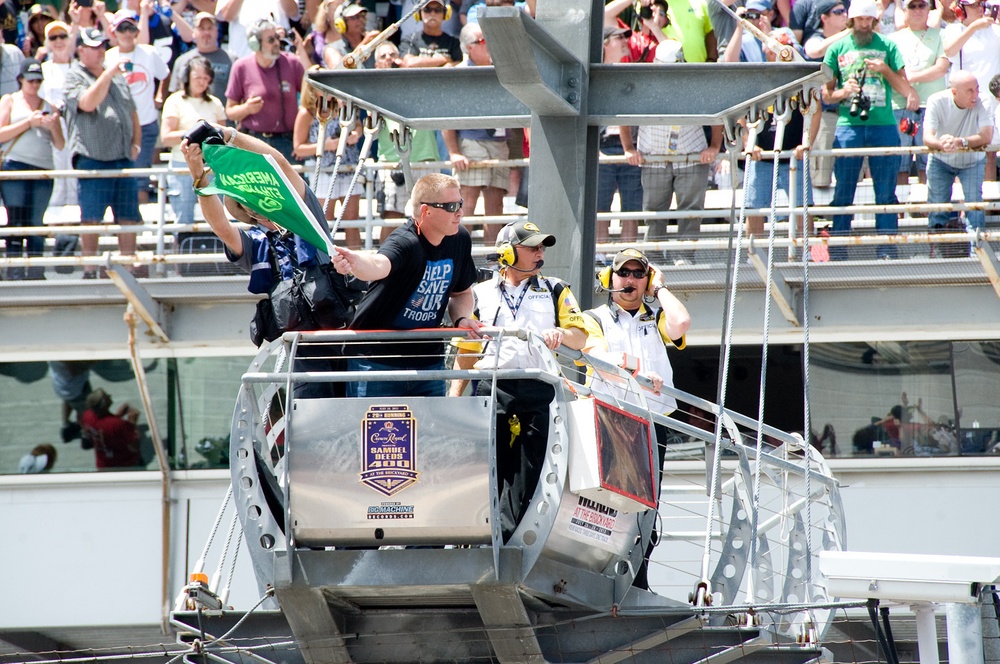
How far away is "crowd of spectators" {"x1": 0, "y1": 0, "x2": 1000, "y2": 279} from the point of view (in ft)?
49.5

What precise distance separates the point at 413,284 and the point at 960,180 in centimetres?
839

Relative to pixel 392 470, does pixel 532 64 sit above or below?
above

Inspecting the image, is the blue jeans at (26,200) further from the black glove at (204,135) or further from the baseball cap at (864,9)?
the black glove at (204,135)

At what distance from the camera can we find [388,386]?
8148mm

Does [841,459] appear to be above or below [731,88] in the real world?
below

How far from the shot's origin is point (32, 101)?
650 inches

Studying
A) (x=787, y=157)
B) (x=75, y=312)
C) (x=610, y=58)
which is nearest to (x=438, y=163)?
(x=610, y=58)

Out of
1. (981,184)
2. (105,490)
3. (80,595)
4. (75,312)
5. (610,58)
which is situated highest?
(610,58)

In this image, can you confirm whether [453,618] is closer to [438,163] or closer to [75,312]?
[438,163]

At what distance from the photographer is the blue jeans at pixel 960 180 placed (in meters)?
15.0

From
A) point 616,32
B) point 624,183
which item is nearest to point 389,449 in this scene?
point 624,183

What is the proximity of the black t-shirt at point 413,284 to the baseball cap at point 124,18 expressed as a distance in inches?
379

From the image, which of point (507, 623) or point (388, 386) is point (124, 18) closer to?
point (388, 386)

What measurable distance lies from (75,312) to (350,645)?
9051 millimetres
